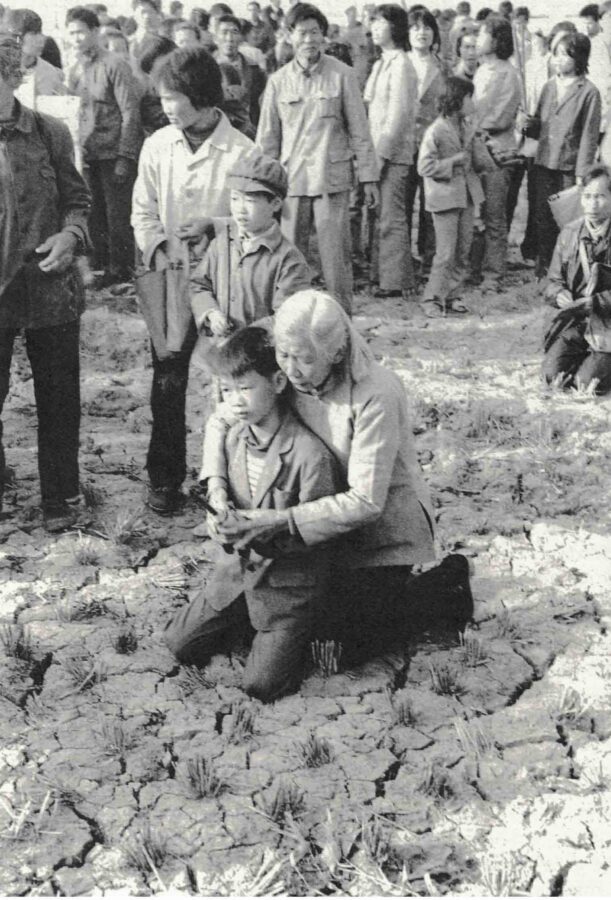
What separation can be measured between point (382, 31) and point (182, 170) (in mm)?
4348

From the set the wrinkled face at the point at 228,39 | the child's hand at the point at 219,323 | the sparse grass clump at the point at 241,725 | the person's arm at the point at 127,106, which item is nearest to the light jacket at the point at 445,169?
the person's arm at the point at 127,106

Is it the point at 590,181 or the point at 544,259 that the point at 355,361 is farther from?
the point at 544,259

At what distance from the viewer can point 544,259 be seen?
10.0 m

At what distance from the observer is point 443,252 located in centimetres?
866

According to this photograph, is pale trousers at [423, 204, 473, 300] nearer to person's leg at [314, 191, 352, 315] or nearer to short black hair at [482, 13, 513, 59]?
person's leg at [314, 191, 352, 315]

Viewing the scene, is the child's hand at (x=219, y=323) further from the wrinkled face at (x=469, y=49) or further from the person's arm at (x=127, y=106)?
the wrinkled face at (x=469, y=49)

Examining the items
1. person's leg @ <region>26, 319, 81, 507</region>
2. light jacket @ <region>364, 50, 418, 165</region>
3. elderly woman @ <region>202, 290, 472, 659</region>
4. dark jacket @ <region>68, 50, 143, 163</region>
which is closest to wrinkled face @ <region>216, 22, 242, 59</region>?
dark jacket @ <region>68, 50, 143, 163</region>

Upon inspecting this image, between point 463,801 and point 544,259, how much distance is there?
7.52m

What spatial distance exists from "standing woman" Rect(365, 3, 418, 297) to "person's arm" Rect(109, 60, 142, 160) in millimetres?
1949

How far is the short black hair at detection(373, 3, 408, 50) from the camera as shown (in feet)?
27.4

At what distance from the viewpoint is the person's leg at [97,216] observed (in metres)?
9.12

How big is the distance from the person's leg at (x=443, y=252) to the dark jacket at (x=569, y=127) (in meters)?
1.51

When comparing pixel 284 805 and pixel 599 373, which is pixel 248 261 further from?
pixel 599 373

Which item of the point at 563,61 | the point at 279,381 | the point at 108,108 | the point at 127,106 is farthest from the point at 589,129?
the point at 279,381
